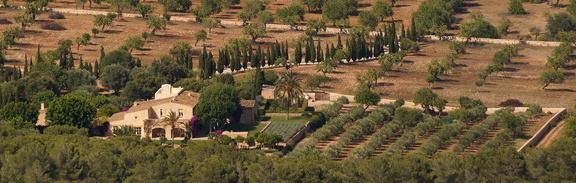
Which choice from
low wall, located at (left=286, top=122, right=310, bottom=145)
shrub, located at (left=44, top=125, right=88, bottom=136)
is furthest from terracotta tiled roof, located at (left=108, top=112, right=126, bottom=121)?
low wall, located at (left=286, top=122, right=310, bottom=145)

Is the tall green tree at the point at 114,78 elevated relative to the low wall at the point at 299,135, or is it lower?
elevated

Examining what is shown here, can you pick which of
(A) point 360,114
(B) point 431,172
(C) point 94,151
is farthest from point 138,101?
(B) point 431,172

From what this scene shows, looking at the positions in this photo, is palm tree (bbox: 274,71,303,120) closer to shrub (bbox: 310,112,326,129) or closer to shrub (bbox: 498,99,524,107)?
shrub (bbox: 310,112,326,129)

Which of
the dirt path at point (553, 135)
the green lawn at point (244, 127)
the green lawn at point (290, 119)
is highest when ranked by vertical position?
the green lawn at point (290, 119)

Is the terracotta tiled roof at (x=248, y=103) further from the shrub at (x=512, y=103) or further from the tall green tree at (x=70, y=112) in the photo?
the shrub at (x=512, y=103)

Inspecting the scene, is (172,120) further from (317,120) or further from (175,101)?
(317,120)

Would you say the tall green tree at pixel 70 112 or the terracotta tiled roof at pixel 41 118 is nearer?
the tall green tree at pixel 70 112

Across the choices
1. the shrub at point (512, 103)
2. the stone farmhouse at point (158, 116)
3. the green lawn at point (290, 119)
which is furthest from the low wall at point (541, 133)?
the stone farmhouse at point (158, 116)

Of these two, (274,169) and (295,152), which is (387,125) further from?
(274,169)
